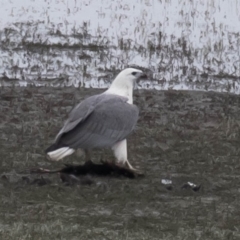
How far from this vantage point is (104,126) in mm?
8586

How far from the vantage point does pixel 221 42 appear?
1555 centimetres

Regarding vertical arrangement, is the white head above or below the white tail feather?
above

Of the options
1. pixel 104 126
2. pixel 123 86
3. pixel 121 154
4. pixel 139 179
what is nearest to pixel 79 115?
pixel 104 126

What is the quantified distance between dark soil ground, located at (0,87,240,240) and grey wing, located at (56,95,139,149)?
348 mm

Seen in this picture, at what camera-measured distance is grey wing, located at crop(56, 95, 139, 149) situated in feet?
27.4

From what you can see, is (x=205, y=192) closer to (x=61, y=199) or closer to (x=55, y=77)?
(x=61, y=199)

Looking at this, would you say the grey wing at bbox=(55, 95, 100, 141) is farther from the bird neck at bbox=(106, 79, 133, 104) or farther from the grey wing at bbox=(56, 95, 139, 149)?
the bird neck at bbox=(106, 79, 133, 104)

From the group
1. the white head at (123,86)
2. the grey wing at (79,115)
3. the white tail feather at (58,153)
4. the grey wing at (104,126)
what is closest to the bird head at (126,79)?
the white head at (123,86)

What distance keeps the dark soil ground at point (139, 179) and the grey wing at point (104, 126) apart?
35 cm

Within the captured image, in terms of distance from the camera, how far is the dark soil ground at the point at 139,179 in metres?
6.69

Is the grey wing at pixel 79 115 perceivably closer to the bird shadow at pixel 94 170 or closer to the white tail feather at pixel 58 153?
the white tail feather at pixel 58 153

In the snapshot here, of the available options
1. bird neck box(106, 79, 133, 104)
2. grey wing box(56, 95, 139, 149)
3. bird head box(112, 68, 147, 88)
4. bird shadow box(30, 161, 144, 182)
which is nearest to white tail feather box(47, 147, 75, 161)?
grey wing box(56, 95, 139, 149)

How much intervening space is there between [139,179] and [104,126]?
1.89 feet

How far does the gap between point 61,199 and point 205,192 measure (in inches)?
46.5
